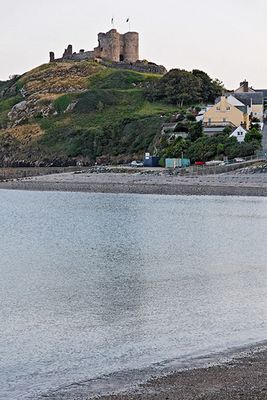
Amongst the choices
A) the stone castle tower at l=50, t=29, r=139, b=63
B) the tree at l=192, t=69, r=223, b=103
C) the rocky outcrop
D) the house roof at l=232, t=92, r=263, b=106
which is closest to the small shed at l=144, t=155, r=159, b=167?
the house roof at l=232, t=92, r=263, b=106

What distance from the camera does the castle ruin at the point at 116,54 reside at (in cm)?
9412

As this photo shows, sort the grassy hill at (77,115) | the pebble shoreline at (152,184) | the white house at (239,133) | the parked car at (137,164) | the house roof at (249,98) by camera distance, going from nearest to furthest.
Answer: the pebble shoreline at (152,184), the white house at (239,133), the parked car at (137,164), the house roof at (249,98), the grassy hill at (77,115)

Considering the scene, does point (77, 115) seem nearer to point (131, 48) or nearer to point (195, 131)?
point (131, 48)

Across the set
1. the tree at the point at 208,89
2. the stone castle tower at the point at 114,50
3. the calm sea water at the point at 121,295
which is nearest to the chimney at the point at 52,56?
the stone castle tower at the point at 114,50

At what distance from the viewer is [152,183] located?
143 ft

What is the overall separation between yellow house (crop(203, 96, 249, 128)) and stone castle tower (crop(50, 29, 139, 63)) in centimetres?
3986

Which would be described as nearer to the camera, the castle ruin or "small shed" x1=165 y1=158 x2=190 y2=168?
"small shed" x1=165 y1=158 x2=190 y2=168

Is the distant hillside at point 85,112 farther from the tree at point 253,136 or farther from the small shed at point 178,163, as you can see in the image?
the tree at point 253,136

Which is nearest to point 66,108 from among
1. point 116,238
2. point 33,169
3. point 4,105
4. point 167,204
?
point 4,105

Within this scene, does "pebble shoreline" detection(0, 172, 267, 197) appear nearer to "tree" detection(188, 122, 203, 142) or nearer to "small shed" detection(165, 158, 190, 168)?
"small shed" detection(165, 158, 190, 168)

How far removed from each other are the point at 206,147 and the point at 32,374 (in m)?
42.0

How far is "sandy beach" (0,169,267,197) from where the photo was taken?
3920cm

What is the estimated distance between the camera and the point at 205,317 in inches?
490

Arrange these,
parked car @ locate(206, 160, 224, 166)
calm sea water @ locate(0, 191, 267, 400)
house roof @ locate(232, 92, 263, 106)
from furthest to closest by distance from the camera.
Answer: house roof @ locate(232, 92, 263, 106) < parked car @ locate(206, 160, 224, 166) < calm sea water @ locate(0, 191, 267, 400)
